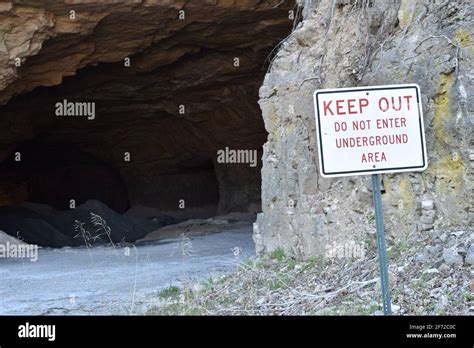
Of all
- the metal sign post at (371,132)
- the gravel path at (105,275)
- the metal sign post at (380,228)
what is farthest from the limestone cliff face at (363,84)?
the metal sign post at (371,132)

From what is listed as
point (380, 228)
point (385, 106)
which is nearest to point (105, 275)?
point (380, 228)

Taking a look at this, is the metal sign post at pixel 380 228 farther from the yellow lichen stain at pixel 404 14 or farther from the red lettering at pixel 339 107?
the yellow lichen stain at pixel 404 14

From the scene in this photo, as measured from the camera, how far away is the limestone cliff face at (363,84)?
18.7 feet

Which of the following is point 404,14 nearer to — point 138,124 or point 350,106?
point 350,106

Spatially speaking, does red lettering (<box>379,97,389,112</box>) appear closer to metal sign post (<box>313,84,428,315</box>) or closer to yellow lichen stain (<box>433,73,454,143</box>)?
metal sign post (<box>313,84,428,315</box>)

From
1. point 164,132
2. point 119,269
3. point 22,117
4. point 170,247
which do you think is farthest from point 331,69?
point 164,132

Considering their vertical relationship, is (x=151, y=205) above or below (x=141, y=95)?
below

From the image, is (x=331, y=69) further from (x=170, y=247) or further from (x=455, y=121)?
(x=170, y=247)

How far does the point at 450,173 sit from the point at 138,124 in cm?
1569

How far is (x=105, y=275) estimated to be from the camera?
27.5ft

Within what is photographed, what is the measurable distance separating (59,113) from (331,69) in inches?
467

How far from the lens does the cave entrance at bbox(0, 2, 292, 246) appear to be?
13398 millimetres

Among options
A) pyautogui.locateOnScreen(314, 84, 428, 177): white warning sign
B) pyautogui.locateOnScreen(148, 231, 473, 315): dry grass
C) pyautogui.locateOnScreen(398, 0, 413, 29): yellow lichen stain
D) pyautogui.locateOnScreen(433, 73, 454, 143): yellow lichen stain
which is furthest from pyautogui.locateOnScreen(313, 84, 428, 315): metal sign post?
pyautogui.locateOnScreen(398, 0, 413, 29): yellow lichen stain

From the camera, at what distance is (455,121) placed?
223 inches
